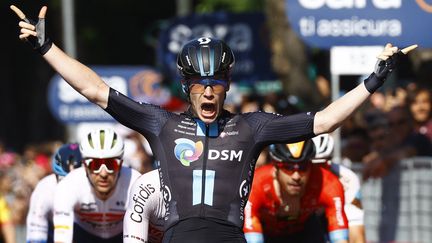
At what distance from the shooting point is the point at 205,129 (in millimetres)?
8273

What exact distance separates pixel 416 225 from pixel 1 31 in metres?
29.1

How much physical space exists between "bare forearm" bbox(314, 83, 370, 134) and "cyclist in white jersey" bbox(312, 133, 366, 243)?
3034 millimetres

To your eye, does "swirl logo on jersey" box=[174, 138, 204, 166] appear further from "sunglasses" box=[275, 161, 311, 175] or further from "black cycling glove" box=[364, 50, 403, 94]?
"sunglasses" box=[275, 161, 311, 175]

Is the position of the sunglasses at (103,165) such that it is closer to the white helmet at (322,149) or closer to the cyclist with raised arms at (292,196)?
the cyclist with raised arms at (292,196)

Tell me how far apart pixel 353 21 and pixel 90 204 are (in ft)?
13.6

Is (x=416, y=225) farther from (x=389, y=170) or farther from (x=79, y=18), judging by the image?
(x=79, y=18)

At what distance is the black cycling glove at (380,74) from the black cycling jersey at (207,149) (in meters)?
0.41

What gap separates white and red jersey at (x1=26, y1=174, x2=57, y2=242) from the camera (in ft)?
38.5

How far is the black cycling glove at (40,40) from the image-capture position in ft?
27.0

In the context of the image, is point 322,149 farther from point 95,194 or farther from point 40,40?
point 40,40

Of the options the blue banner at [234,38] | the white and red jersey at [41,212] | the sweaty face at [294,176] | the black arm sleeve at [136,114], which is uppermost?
the blue banner at [234,38]

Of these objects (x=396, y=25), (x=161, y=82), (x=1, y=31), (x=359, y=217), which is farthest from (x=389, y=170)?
(x=1, y=31)

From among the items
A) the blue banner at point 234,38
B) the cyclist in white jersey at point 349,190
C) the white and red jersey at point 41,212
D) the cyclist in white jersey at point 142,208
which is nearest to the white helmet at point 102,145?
the white and red jersey at point 41,212

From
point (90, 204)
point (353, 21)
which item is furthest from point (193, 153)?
point (353, 21)
